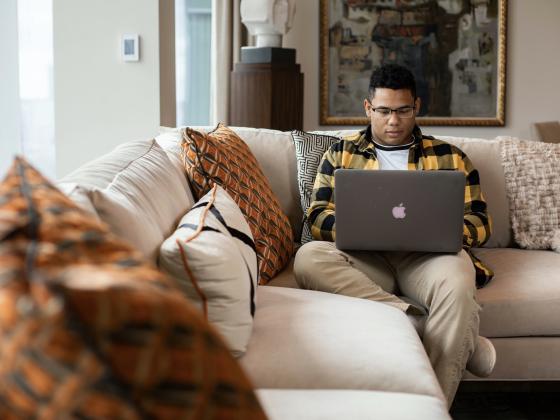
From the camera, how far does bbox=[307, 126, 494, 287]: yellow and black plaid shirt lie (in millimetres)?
2645

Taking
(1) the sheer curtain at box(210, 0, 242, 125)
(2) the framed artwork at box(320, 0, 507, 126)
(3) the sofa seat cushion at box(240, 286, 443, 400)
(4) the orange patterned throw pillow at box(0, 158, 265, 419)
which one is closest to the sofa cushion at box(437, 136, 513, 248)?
(3) the sofa seat cushion at box(240, 286, 443, 400)

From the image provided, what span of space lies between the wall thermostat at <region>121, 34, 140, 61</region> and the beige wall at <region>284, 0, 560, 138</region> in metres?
2.29

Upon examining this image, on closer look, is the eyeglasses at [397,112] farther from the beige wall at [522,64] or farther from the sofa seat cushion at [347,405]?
the beige wall at [522,64]

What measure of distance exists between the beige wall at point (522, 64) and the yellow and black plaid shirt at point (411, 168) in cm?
298

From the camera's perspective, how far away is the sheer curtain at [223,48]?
5.19 m

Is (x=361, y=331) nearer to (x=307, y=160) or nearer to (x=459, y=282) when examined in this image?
(x=459, y=282)

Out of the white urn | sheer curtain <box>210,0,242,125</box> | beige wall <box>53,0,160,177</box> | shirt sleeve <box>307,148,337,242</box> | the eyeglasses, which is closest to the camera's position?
shirt sleeve <box>307,148,337,242</box>

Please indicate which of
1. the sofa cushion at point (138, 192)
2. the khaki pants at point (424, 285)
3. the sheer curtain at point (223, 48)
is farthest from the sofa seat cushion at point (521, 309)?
the sheer curtain at point (223, 48)

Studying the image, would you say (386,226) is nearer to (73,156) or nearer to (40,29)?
(73,156)

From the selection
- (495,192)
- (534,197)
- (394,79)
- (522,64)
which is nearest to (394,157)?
(394,79)

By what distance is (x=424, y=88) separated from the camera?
19.0ft

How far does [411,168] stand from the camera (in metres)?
2.80

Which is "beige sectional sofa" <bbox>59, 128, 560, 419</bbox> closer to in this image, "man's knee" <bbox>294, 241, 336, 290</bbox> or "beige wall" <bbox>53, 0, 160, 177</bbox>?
"man's knee" <bbox>294, 241, 336, 290</bbox>

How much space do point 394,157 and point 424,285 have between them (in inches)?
24.6
